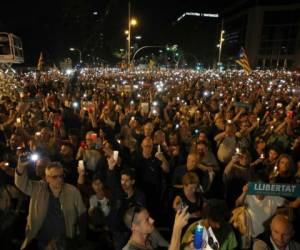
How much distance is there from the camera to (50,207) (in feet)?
12.6

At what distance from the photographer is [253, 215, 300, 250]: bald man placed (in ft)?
11.2

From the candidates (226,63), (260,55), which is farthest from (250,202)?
(226,63)

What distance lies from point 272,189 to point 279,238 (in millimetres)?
637

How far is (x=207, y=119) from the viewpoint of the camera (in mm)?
9109

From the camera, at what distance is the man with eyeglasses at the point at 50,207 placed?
12.5 ft

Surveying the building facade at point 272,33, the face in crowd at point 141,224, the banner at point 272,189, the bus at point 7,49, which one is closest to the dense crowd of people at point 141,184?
the face in crowd at point 141,224

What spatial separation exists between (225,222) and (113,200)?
1374 millimetres

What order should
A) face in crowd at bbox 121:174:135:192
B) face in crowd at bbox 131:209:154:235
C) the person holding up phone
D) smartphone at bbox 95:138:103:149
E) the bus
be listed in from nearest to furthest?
1. face in crowd at bbox 131:209:154:235
2. the person holding up phone
3. face in crowd at bbox 121:174:135:192
4. smartphone at bbox 95:138:103:149
5. the bus

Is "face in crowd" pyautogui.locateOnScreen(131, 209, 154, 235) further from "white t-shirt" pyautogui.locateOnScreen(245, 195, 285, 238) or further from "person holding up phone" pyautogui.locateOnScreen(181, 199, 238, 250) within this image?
"white t-shirt" pyautogui.locateOnScreen(245, 195, 285, 238)

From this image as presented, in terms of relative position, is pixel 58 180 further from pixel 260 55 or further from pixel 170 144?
pixel 260 55

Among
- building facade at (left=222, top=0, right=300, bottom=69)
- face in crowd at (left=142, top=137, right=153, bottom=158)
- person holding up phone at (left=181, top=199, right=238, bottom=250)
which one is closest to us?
person holding up phone at (left=181, top=199, right=238, bottom=250)

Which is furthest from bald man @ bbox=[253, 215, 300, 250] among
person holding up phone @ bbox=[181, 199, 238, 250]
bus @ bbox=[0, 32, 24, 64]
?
bus @ bbox=[0, 32, 24, 64]

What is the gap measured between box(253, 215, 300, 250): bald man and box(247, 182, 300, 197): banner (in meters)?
0.46

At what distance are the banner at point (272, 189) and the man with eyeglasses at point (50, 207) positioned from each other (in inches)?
74.9
